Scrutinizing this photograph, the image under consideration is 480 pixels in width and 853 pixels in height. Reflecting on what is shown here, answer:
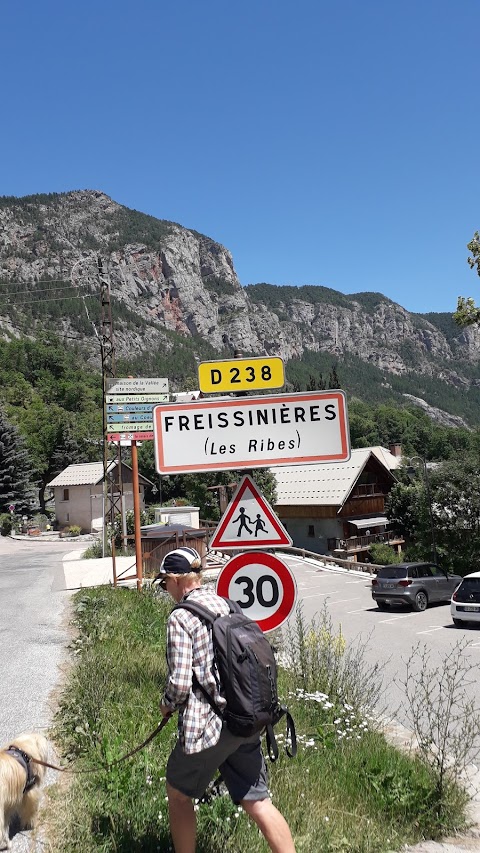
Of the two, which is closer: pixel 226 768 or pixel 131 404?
pixel 226 768

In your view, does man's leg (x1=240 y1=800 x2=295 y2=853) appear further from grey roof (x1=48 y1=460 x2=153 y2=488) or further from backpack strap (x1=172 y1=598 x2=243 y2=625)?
grey roof (x1=48 y1=460 x2=153 y2=488)

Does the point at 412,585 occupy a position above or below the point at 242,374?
below

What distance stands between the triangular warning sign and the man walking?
1.18 m

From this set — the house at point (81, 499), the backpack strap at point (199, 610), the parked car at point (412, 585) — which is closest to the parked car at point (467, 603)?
the parked car at point (412, 585)

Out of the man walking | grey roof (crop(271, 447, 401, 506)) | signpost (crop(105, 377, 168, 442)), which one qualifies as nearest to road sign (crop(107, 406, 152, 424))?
signpost (crop(105, 377, 168, 442))

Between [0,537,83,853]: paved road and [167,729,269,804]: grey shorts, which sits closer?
[167,729,269,804]: grey shorts

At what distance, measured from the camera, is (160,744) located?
184 inches

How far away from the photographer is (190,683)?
9.35ft

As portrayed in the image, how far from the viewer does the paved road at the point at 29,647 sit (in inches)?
231

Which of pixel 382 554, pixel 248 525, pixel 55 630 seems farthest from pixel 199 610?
pixel 382 554

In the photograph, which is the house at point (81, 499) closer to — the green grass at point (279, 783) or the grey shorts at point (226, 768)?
the green grass at point (279, 783)

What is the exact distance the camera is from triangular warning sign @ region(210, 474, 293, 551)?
4258 mm

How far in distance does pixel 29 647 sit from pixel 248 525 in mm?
6461

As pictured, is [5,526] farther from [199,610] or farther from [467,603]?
[199,610]
